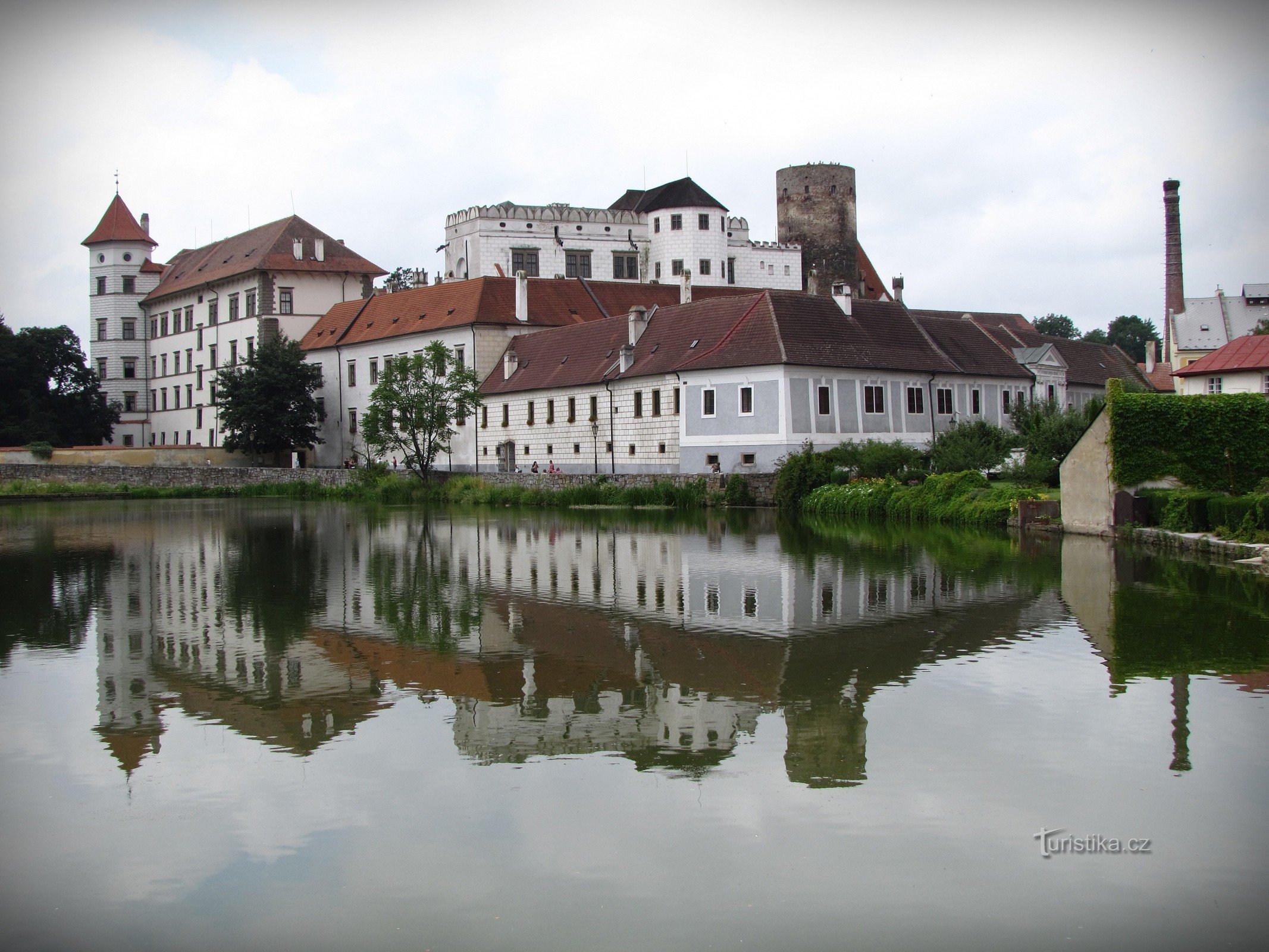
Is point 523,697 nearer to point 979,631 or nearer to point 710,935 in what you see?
point 710,935

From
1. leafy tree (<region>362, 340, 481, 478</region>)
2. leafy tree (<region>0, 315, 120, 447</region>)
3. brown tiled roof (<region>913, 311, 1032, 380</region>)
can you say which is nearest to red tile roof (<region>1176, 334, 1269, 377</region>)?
brown tiled roof (<region>913, 311, 1032, 380</region>)

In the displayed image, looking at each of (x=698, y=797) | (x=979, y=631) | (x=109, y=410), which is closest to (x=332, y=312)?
(x=109, y=410)

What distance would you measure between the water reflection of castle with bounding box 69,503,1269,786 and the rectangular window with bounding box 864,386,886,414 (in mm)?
18595

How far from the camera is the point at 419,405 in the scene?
50.2 metres

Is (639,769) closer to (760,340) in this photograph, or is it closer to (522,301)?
(760,340)

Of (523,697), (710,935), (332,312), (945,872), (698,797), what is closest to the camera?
(710,935)

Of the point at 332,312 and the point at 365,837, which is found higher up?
the point at 332,312

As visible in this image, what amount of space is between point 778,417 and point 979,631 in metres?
27.3

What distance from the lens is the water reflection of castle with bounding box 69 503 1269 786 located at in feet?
30.8

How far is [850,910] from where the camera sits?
19.9 feet

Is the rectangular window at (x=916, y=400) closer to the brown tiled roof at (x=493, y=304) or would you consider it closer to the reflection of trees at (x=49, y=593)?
the brown tiled roof at (x=493, y=304)

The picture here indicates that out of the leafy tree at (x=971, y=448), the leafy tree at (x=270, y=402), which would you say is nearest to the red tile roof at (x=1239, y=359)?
the leafy tree at (x=971, y=448)

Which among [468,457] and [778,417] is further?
[468,457]

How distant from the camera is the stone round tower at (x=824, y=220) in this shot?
81.0m
